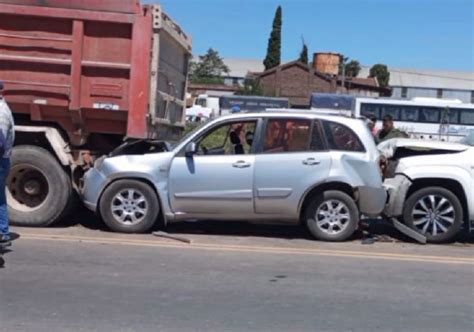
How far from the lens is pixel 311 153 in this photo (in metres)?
9.70

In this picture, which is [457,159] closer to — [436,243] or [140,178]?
[436,243]

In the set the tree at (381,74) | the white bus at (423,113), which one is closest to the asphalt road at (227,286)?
the white bus at (423,113)

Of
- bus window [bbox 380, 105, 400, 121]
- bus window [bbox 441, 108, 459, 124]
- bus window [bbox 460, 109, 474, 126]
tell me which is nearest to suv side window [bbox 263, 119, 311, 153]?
bus window [bbox 380, 105, 400, 121]

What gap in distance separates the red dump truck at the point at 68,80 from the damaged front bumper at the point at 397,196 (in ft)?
10.8

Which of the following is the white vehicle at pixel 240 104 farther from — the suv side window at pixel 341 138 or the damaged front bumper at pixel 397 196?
the suv side window at pixel 341 138

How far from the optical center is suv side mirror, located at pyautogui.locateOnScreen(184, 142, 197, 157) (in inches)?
380

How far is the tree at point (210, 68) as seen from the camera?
102131mm

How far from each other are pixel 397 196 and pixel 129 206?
350cm

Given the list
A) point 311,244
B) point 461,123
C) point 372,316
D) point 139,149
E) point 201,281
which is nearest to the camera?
point 372,316

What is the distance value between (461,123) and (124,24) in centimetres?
4402

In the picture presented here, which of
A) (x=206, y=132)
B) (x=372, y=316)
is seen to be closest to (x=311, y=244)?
Result: (x=206, y=132)

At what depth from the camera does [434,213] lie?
9953 mm

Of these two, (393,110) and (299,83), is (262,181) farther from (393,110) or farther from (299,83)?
(299,83)

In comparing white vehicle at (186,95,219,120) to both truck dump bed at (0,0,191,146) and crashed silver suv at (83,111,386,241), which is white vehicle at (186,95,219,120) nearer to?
truck dump bed at (0,0,191,146)
